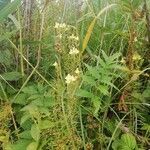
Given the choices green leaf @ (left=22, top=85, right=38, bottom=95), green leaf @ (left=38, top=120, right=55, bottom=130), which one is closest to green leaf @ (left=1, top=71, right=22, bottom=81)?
green leaf @ (left=22, top=85, right=38, bottom=95)

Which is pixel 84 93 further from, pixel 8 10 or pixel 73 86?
pixel 8 10

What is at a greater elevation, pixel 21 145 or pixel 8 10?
pixel 8 10

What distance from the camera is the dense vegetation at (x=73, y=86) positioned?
1.54m

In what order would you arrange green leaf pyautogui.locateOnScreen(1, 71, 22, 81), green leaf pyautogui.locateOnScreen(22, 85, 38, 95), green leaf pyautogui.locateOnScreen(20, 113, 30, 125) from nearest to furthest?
green leaf pyautogui.locateOnScreen(20, 113, 30, 125)
green leaf pyautogui.locateOnScreen(22, 85, 38, 95)
green leaf pyautogui.locateOnScreen(1, 71, 22, 81)

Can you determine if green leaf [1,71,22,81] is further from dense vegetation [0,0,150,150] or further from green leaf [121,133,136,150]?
green leaf [121,133,136,150]

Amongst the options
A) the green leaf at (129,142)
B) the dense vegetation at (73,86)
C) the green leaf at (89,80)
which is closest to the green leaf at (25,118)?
the dense vegetation at (73,86)

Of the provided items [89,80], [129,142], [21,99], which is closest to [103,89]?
[89,80]

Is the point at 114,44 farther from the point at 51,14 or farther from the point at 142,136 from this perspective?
the point at 142,136

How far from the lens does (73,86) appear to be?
58.6 inches

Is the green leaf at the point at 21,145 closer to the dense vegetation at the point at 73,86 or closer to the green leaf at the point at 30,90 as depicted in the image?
the dense vegetation at the point at 73,86

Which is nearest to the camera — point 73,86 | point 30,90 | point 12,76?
point 73,86

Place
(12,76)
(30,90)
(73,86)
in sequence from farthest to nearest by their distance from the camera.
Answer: (12,76), (30,90), (73,86)

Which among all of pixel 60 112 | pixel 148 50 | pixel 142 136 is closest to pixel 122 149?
pixel 142 136

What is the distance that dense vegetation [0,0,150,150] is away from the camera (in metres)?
1.54
